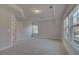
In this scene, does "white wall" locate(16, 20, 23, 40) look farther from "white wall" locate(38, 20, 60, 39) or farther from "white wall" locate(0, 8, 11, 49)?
"white wall" locate(38, 20, 60, 39)

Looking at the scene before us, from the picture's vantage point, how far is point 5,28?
5.03m

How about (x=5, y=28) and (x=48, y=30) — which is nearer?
(x=5, y=28)

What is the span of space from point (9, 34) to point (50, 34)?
1.83 meters

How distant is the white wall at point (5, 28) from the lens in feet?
15.6

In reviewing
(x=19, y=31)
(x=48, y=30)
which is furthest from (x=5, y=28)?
(x=19, y=31)

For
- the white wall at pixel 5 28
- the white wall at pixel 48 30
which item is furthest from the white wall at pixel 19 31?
the white wall at pixel 48 30

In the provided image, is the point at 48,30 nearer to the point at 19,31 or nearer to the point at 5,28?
the point at 5,28

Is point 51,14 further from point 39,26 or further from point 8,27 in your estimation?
point 8,27

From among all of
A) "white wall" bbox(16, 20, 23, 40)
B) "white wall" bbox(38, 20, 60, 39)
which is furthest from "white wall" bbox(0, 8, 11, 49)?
"white wall" bbox(16, 20, 23, 40)

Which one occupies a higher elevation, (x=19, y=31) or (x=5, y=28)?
(x=5, y=28)

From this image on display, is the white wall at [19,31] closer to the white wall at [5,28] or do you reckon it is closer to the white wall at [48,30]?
the white wall at [5,28]
